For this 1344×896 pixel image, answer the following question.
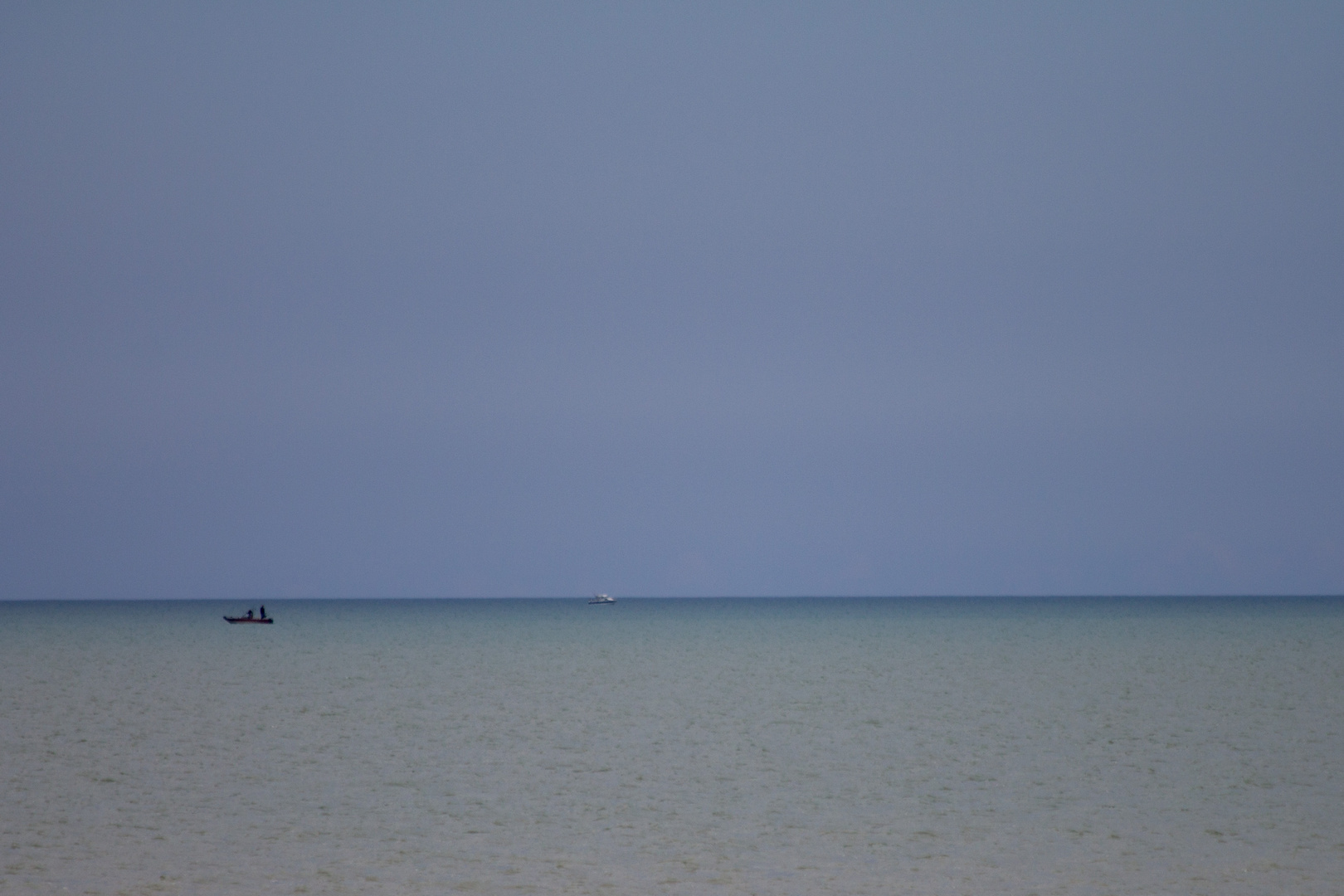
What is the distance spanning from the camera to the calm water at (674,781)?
19.5 metres

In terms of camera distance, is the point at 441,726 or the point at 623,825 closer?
the point at 623,825

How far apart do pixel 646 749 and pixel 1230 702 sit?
22.0 meters

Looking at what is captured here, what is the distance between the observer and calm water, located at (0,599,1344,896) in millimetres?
19453

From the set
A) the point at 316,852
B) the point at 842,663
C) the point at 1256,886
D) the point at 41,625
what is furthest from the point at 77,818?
the point at 41,625

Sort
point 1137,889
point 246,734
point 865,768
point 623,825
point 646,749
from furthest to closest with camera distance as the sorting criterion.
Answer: point 246,734 < point 646,749 < point 865,768 < point 623,825 < point 1137,889

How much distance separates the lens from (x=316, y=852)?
20.6 meters

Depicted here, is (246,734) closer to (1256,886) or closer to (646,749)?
(646,749)

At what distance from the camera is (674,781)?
27.9m

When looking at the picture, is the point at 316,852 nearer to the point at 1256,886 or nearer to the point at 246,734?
the point at 1256,886

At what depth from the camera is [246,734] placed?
35812 millimetres

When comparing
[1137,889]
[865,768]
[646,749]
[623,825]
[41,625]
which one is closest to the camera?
[1137,889]

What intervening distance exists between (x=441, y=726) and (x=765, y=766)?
1146cm

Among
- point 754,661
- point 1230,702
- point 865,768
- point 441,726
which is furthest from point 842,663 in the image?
point 865,768

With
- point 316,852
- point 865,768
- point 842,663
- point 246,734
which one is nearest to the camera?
point 316,852
